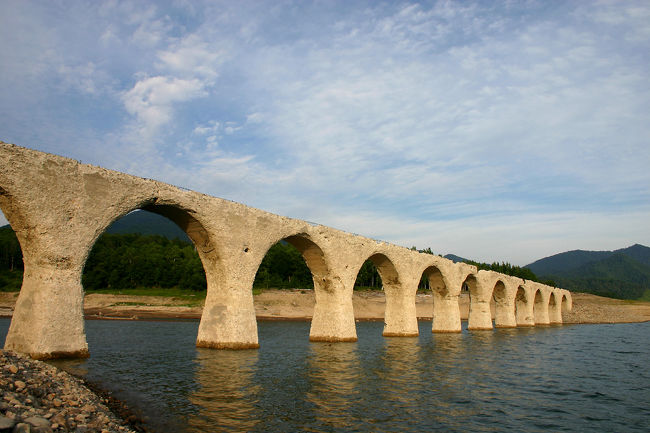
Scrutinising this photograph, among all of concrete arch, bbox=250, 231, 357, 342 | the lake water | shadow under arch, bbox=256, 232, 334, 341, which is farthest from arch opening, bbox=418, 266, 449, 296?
the lake water

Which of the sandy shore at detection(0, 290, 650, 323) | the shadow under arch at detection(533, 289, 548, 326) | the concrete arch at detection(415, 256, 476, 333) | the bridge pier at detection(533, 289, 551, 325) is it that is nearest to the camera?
the concrete arch at detection(415, 256, 476, 333)

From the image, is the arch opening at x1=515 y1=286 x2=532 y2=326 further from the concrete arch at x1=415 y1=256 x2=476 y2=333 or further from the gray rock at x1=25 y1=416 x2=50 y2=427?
the gray rock at x1=25 y1=416 x2=50 y2=427

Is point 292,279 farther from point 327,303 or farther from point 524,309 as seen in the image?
point 327,303

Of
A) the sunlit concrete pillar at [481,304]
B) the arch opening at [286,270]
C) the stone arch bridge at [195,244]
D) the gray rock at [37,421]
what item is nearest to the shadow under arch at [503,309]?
the sunlit concrete pillar at [481,304]

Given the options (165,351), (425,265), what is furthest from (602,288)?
(165,351)

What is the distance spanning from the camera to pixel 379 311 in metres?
52.0

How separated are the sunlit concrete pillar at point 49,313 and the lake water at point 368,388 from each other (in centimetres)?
67

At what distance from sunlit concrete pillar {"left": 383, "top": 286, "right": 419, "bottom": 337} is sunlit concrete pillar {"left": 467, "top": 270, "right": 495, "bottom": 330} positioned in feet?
35.1

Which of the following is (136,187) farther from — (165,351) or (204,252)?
(165,351)

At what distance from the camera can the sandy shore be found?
44.5 metres

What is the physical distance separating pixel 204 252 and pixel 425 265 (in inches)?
641

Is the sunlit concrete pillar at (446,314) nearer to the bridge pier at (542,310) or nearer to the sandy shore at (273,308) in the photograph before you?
the sandy shore at (273,308)

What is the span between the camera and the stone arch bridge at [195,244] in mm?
11484

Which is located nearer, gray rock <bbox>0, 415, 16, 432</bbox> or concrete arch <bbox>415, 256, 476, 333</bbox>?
gray rock <bbox>0, 415, 16, 432</bbox>
